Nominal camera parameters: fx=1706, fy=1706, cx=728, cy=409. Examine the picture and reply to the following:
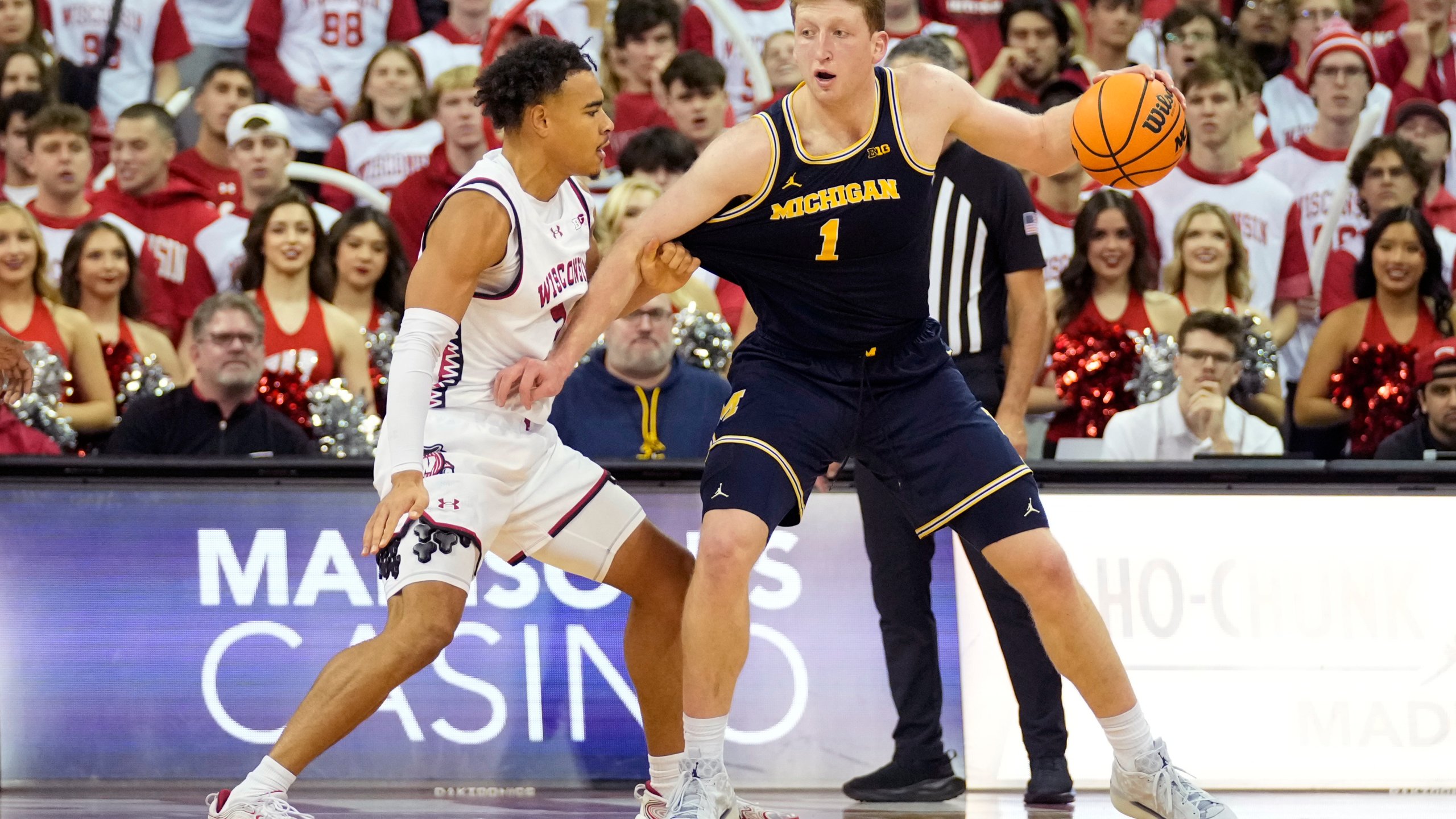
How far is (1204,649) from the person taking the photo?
18.7 feet

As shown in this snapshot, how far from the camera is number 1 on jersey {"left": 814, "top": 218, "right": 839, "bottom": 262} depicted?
433 centimetres

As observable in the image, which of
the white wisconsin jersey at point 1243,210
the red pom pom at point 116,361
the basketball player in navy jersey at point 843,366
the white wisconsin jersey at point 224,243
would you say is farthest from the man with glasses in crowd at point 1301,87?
the red pom pom at point 116,361

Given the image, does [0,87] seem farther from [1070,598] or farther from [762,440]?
[1070,598]

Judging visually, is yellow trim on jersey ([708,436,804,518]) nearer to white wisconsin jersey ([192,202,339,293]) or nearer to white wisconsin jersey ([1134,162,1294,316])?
white wisconsin jersey ([192,202,339,293])

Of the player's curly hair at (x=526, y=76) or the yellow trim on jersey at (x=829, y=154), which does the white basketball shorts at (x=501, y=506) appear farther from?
the yellow trim on jersey at (x=829, y=154)

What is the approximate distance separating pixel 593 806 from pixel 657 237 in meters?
2.08

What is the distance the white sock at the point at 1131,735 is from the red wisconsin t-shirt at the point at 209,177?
592 cm

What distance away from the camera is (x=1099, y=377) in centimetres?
693

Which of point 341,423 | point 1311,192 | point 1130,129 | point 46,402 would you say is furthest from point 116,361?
point 1311,192

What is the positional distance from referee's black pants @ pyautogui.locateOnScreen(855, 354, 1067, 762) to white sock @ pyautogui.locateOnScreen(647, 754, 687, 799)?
102 cm

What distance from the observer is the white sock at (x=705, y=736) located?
4281 millimetres

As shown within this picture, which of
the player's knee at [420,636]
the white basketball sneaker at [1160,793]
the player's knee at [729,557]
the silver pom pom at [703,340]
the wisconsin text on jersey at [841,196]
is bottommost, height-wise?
the white basketball sneaker at [1160,793]

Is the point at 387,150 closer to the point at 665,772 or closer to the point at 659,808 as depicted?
the point at 665,772

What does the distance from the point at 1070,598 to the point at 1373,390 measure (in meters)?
3.44
